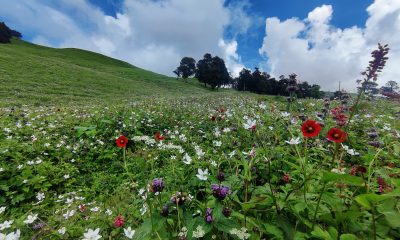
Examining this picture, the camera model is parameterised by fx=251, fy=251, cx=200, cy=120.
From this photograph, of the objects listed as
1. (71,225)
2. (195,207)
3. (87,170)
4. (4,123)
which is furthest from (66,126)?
(195,207)

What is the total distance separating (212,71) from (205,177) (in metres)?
74.8

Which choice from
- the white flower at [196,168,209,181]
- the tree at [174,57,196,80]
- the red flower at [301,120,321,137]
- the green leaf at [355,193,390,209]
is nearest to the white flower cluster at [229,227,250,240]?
the white flower at [196,168,209,181]

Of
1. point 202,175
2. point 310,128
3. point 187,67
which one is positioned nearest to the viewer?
point 310,128

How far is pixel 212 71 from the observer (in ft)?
248

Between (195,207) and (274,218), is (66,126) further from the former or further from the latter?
(274,218)

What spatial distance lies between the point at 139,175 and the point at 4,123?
620 cm

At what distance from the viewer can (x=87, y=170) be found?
624 cm

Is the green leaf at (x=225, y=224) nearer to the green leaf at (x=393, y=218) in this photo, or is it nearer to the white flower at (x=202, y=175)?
the white flower at (x=202, y=175)

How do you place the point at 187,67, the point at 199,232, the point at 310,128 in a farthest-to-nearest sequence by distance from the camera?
the point at 187,67, the point at 310,128, the point at 199,232

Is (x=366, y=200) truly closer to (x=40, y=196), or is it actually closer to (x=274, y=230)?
(x=274, y=230)

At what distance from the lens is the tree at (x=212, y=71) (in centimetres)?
7550

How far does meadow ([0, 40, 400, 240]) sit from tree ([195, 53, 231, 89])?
6568 cm

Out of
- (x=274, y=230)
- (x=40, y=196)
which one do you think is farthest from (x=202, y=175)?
(x=40, y=196)

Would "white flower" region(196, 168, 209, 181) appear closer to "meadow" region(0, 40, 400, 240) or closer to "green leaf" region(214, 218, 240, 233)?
"meadow" region(0, 40, 400, 240)
